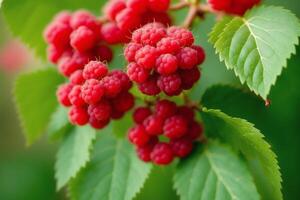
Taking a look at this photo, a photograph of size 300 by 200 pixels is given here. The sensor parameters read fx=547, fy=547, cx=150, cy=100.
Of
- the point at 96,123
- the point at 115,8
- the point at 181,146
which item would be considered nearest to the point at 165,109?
the point at 181,146

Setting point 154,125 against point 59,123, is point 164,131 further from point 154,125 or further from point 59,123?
point 59,123

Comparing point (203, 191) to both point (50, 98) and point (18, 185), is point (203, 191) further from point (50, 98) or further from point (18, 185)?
point (18, 185)

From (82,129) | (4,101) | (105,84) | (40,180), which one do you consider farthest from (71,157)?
(4,101)

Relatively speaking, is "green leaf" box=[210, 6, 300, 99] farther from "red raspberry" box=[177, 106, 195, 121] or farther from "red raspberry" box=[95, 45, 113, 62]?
"red raspberry" box=[95, 45, 113, 62]

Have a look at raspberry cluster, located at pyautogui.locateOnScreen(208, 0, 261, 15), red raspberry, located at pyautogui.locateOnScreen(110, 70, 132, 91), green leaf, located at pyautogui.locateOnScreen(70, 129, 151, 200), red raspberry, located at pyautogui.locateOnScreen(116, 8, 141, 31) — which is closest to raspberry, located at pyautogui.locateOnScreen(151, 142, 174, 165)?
green leaf, located at pyautogui.locateOnScreen(70, 129, 151, 200)

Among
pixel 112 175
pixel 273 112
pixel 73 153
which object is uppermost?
pixel 73 153

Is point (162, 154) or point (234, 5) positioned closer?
point (162, 154)

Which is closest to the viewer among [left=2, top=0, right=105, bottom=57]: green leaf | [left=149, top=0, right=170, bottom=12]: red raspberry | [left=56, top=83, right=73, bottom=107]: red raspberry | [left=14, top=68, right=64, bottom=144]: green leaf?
[left=56, top=83, right=73, bottom=107]: red raspberry
